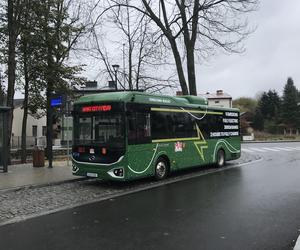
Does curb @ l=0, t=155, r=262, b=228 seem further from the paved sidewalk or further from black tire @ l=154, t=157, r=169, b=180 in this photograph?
the paved sidewalk

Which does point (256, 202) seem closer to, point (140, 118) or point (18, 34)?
point (140, 118)

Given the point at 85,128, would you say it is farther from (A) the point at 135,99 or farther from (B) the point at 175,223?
(B) the point at 175,223

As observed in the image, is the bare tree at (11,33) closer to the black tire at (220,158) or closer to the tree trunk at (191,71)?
the tree trunk at (191,71)

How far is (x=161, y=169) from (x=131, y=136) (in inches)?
89.6

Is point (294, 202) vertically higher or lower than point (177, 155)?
lower

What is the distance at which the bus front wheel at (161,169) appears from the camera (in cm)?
1385

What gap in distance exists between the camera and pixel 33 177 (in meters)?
13.9

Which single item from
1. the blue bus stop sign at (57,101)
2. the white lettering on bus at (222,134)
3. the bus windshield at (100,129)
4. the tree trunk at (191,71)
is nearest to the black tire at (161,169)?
the bus windshield at (100,129)

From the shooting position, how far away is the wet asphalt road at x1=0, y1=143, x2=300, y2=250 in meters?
6.37

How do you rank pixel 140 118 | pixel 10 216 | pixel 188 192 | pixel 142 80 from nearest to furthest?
pixel 10 216, pixel 188 192, pixel 140 118, pixel 142 80

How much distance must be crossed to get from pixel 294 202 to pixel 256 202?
3.01 feet

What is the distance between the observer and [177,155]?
48.8ft

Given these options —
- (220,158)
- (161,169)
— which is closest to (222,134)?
(220,158)

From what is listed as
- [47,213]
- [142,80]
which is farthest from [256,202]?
[142,80]
